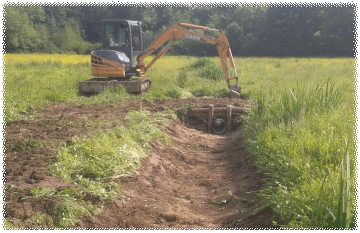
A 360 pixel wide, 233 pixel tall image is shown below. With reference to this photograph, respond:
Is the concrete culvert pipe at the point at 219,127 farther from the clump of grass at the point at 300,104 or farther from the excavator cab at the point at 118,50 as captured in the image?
the excavator cab at the point at 118,50

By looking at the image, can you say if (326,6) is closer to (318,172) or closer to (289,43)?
(289,43)

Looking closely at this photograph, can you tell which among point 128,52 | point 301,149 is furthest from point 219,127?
point 128,52

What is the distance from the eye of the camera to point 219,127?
1076 centimetres

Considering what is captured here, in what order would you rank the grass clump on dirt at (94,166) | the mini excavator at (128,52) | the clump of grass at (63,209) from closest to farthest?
the clump of grass at (63,209)
the grass clump on dirt at (94,166)
the mini excavator at (128,52)

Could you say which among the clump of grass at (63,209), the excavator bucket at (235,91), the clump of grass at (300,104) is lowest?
the clump of grass at (63,209)

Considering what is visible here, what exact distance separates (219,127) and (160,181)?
16.8 feet

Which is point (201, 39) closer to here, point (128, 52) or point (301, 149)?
point (128, 52)

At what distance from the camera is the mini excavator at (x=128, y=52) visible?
1377 centimetres

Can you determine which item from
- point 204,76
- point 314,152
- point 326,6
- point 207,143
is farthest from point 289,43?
point 314,152

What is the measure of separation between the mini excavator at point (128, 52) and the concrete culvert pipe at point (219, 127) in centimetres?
299

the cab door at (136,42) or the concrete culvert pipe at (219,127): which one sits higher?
the cab door at (136,42)

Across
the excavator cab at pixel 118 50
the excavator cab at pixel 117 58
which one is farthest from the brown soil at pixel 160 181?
the excavator cab at pixel 118 50

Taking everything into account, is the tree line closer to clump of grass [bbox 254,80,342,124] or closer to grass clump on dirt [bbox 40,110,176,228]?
clump of grass [bbox 254,80,342,124]

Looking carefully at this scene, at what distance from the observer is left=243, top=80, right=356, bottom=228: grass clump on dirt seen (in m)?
3.62
